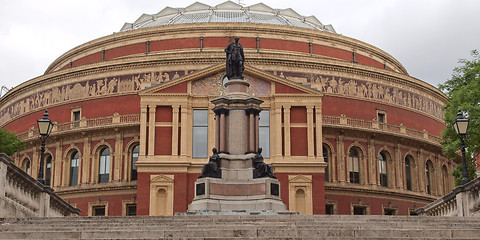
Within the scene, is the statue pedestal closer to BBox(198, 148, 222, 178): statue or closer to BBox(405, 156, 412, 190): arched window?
BBox(198, 148, 222, 178): statue

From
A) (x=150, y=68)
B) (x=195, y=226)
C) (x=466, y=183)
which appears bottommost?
(x=195, y=226)

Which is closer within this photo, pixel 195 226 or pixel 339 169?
pixel 195 226

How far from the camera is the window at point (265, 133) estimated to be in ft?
157

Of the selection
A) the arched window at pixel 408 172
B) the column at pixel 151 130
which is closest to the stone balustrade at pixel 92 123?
the column at pixel 151 130

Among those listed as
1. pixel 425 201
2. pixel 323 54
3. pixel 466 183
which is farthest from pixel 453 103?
pixel 323 54

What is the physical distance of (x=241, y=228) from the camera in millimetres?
17609

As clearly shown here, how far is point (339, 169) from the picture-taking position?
53.8 m

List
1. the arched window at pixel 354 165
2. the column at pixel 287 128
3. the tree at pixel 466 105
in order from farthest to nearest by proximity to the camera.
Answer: the arched window at pixel 354 165 → the column at pixel 287 128 → the tree at pixel 466 105

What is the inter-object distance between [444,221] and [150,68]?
122ft

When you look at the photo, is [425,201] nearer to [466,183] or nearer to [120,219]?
[466,183]

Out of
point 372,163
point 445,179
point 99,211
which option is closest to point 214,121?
point 99,211

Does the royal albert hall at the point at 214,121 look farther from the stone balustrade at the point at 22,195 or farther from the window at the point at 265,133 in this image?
the stone balustrade at the point at 22,195

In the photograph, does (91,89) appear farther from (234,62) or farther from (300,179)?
(234,62)

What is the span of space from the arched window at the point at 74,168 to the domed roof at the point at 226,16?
719 inches
